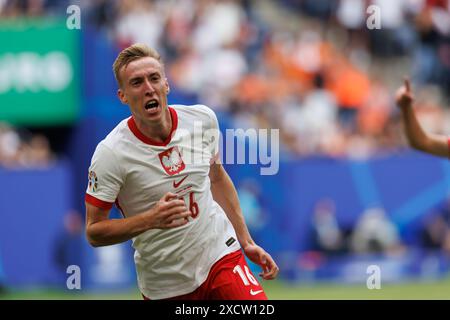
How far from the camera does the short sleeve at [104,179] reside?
7031 mm

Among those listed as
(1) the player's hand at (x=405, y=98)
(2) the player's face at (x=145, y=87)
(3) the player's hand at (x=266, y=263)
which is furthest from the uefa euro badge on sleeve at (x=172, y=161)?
(1) the player's hand at (x=405, y=98)

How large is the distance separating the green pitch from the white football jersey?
8189mm

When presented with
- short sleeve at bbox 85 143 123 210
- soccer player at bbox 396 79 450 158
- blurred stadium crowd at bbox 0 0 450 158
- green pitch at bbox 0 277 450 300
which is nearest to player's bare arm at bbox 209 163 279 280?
short sleeve at bbox 85 143 123 210

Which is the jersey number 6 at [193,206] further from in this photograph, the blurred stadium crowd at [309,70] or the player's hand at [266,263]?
the blurred stadium crowd at [309,70]

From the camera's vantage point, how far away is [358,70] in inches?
825

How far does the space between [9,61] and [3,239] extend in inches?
112

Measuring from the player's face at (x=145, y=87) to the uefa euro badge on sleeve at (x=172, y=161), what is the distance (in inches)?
9.6

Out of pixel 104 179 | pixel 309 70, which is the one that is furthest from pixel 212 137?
pixel 309 70

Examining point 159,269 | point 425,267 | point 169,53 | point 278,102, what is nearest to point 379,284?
point 425,267

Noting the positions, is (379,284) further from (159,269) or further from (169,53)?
(159,269)

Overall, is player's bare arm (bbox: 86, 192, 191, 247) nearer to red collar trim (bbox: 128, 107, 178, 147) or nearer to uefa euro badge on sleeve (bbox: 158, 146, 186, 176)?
uefa euro badge on sleeve (bbox: 158, 146, 186, 176)

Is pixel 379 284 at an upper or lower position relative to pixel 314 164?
lower

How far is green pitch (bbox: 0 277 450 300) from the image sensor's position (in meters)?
15.8

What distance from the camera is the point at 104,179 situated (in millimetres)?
7043
